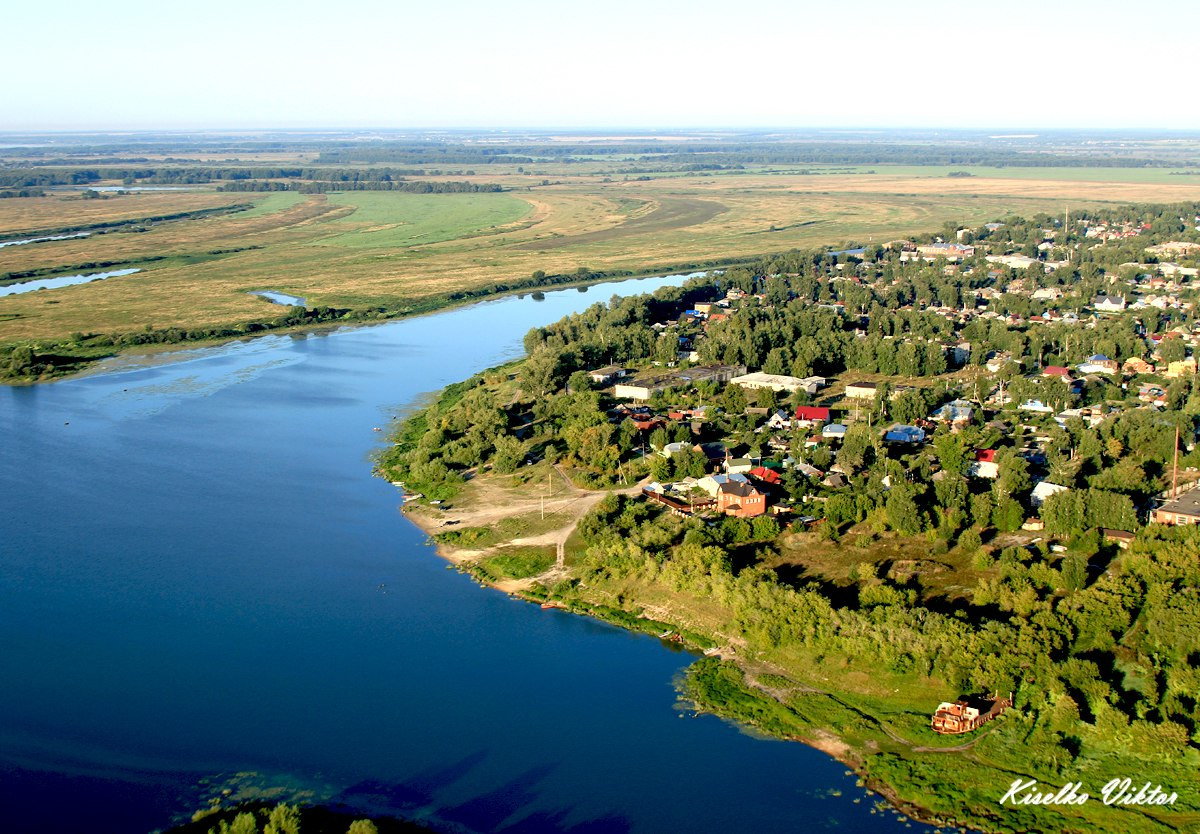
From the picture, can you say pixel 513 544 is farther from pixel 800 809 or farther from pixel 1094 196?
pixel 1094 196

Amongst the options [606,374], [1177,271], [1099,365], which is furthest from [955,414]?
[1177,271]

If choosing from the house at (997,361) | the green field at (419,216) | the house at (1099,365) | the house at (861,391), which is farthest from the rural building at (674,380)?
the green field at (419,216)

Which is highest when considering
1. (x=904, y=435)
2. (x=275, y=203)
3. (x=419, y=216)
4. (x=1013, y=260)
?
(x=275, y=203)

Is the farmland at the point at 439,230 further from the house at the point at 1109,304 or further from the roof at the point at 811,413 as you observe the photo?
the roof at the point at 811,413

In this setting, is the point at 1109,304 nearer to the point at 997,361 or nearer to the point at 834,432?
the point at 997,361

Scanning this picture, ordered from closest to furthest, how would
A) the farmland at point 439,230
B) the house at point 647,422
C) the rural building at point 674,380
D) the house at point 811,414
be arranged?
the house at point 647,422, the house at point 811,414, the rural building at point 674,380, the farmland at point 439,230
